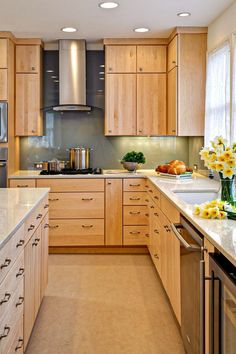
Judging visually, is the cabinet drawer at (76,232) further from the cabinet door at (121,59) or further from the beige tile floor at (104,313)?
the cabinet door at (121,59)

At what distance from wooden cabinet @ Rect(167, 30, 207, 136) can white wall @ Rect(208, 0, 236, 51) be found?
0.19 meters

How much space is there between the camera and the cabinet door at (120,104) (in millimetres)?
5223

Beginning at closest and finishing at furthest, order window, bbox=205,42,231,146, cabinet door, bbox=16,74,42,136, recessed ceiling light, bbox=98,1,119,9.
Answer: recessed ceiling light, bbox=98,1,119,9
window, bbox=205,42,231,146
cabinet door, bbox=16,74,42,136

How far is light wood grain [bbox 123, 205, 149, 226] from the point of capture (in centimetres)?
498

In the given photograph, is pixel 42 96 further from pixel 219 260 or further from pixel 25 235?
pixel 219 260

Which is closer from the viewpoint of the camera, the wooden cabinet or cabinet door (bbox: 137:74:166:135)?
the wooden cabinet

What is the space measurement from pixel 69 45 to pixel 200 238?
375cm

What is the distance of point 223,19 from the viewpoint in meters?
4.17

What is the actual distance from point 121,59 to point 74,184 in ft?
5.33

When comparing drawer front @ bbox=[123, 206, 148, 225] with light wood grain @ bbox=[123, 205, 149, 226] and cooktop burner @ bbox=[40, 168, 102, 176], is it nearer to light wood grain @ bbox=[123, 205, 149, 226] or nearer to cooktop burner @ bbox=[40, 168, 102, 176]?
light wood grain @ bbox=[123, 205, 149, 226]

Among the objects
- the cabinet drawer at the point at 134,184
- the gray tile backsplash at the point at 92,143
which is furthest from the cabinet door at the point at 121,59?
the cabinet drawer at the point at 134,184

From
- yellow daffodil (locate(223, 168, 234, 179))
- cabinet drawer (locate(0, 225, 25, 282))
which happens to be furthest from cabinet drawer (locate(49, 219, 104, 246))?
yellow daffodil (locate(223, 168, 234, 179))

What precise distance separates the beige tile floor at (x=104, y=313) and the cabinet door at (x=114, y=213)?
40cm

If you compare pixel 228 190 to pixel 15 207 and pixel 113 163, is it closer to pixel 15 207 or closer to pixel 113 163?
pixel 15 207
